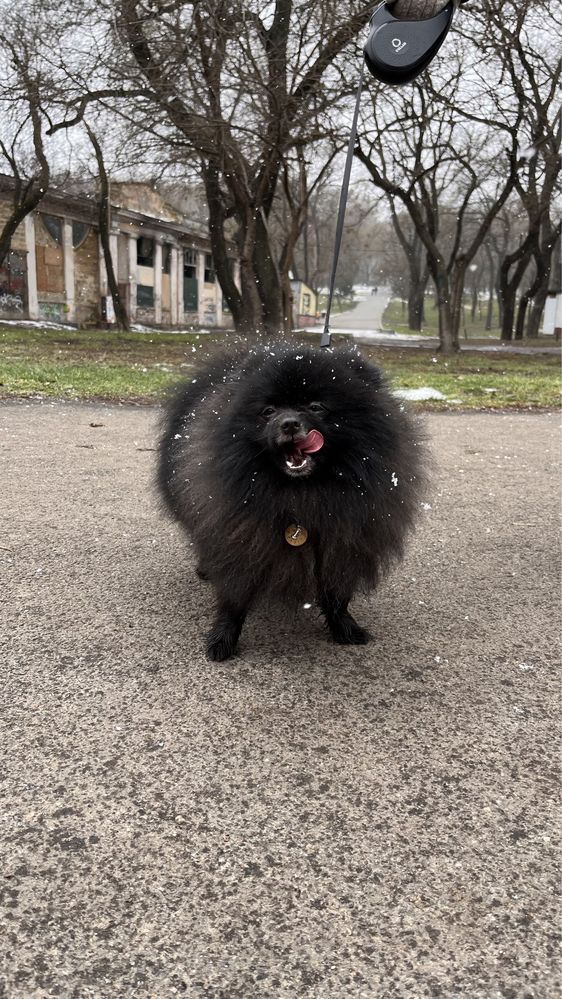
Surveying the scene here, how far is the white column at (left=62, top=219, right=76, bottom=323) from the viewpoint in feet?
Result: 96.3

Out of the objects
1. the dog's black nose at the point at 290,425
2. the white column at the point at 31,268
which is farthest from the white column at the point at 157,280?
the dog's black nose at the point at 290,425

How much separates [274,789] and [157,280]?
35.2m

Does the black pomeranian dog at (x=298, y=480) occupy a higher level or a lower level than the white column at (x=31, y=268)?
lower

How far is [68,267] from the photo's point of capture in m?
29.8

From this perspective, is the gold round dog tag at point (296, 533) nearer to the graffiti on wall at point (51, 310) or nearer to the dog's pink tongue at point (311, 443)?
the dog's pink tongue at point (311, 443)

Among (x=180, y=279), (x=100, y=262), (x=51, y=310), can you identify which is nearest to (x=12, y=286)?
(x=51, y=310)

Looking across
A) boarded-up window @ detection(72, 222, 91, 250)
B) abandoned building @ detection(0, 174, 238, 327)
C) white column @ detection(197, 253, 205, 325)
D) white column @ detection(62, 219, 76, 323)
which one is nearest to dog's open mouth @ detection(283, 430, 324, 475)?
abandoned building @ detection(0, 174, 238, 327)

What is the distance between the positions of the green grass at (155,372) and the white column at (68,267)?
1053cm

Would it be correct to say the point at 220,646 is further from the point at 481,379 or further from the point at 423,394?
the point at 481,379

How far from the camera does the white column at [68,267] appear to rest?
2934cm

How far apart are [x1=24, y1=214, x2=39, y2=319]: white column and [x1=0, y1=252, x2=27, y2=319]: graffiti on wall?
0.63 ft

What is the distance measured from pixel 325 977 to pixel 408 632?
168 centimetres

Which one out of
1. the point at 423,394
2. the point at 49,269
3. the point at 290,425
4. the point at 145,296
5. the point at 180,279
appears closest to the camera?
the point at 290,425

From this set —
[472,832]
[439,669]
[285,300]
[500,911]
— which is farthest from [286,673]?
[285,300]
